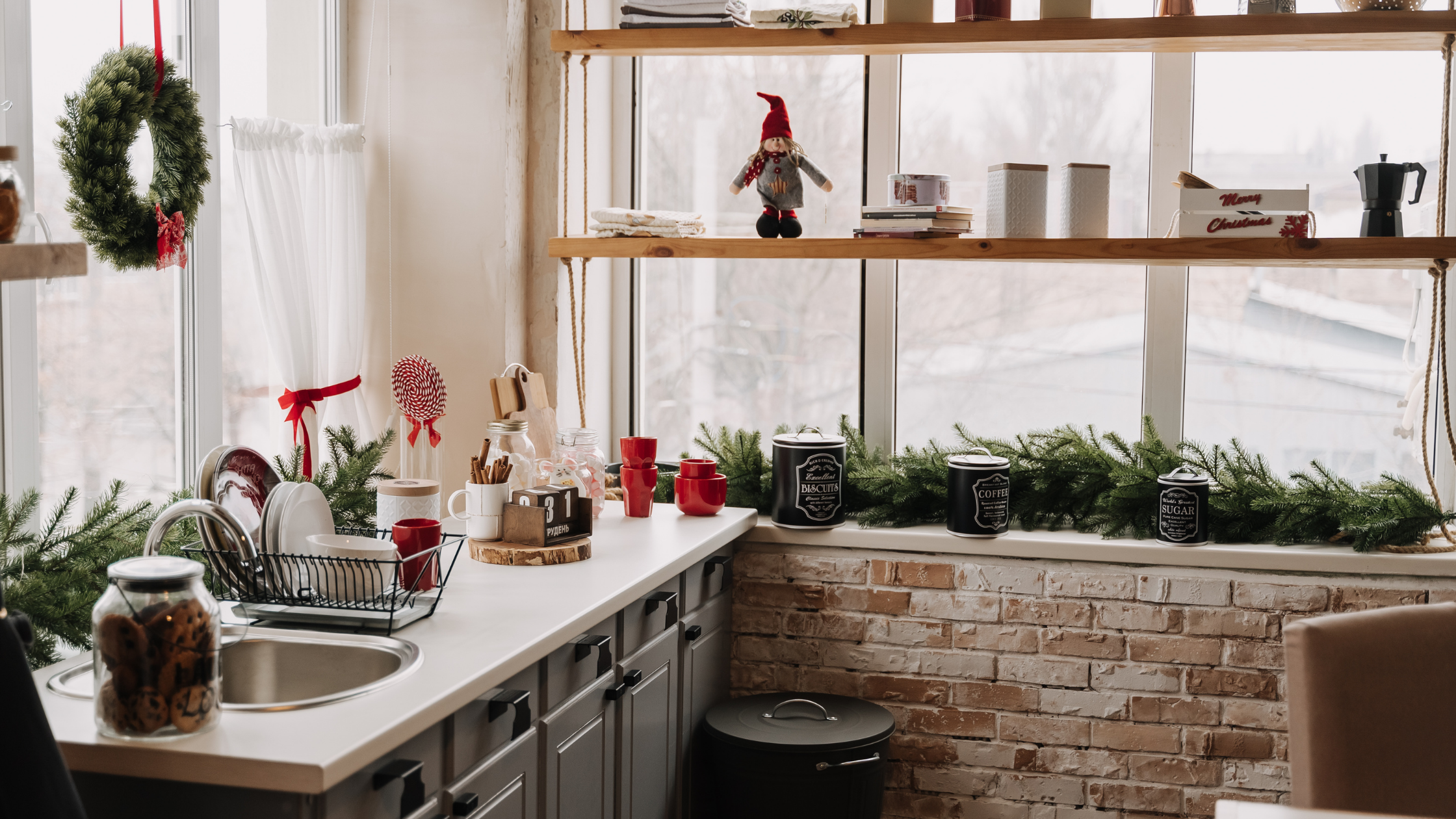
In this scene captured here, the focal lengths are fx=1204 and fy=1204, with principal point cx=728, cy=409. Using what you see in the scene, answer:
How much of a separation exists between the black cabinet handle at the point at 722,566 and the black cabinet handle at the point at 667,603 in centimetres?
21

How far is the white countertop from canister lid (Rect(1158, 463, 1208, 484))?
3.48 ft

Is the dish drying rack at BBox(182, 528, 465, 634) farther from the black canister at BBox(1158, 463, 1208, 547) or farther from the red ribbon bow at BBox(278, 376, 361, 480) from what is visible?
the black canister at BBox(1158, 463, 1208, 547)

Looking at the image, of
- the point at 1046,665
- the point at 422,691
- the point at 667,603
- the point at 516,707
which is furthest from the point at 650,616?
the point at 1046,665

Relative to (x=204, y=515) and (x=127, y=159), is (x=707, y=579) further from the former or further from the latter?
(x=127, y=159)

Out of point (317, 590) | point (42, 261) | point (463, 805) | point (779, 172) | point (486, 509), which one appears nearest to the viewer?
point (42, 261)

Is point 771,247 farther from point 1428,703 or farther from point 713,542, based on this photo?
point 1428,703

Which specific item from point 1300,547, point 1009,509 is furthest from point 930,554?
point 1300,547

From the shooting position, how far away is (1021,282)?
10.1 feet

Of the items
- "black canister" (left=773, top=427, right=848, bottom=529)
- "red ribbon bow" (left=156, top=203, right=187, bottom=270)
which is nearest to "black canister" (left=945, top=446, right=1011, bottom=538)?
"black canister" (left=773, top=427, right=848, bottom=529)

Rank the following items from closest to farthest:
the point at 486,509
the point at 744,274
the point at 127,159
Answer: the point at 127,159
the point at 486,509
the point at 744,274

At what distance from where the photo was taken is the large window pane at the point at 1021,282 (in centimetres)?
302

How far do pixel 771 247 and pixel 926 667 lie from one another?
1046mm

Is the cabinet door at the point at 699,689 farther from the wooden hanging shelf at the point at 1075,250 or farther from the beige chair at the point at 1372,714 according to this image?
the beige chair at the point at 1372,714

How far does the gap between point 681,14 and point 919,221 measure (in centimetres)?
75
